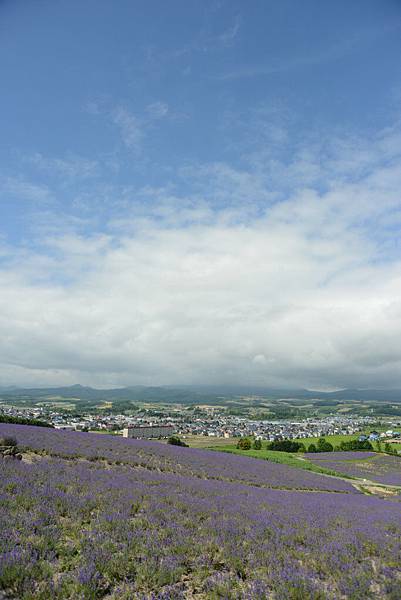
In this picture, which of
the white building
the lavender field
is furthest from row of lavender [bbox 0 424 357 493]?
the white building

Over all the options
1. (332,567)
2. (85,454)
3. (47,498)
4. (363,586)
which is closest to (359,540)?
(332,567)

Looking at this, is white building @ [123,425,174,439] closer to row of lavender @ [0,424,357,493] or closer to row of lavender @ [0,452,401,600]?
row of lavender @ [0,424,357,493]

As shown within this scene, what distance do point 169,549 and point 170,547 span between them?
0.16ft

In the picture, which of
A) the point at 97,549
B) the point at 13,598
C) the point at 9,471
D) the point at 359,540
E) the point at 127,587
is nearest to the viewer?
the point at 13,598

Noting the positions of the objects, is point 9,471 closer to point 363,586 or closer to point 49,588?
point 49,588

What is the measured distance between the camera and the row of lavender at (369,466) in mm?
39062

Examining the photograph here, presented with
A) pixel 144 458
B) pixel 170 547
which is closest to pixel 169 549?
pixel 170 547

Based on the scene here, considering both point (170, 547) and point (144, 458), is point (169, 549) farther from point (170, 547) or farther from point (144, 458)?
point (144, 458)

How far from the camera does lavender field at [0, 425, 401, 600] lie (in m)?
5.00

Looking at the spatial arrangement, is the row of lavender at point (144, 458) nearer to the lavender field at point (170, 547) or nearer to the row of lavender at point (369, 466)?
the lavender field at point (170, 547)

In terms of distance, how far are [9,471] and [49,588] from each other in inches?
236

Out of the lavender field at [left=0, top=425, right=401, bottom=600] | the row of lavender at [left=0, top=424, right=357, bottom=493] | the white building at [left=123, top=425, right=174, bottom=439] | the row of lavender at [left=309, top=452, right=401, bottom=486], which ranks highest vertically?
the lavender field at [left=0, top=425, right=401, bottom=600]

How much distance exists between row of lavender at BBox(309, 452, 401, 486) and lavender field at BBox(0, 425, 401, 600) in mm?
33727

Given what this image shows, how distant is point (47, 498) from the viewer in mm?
8031
